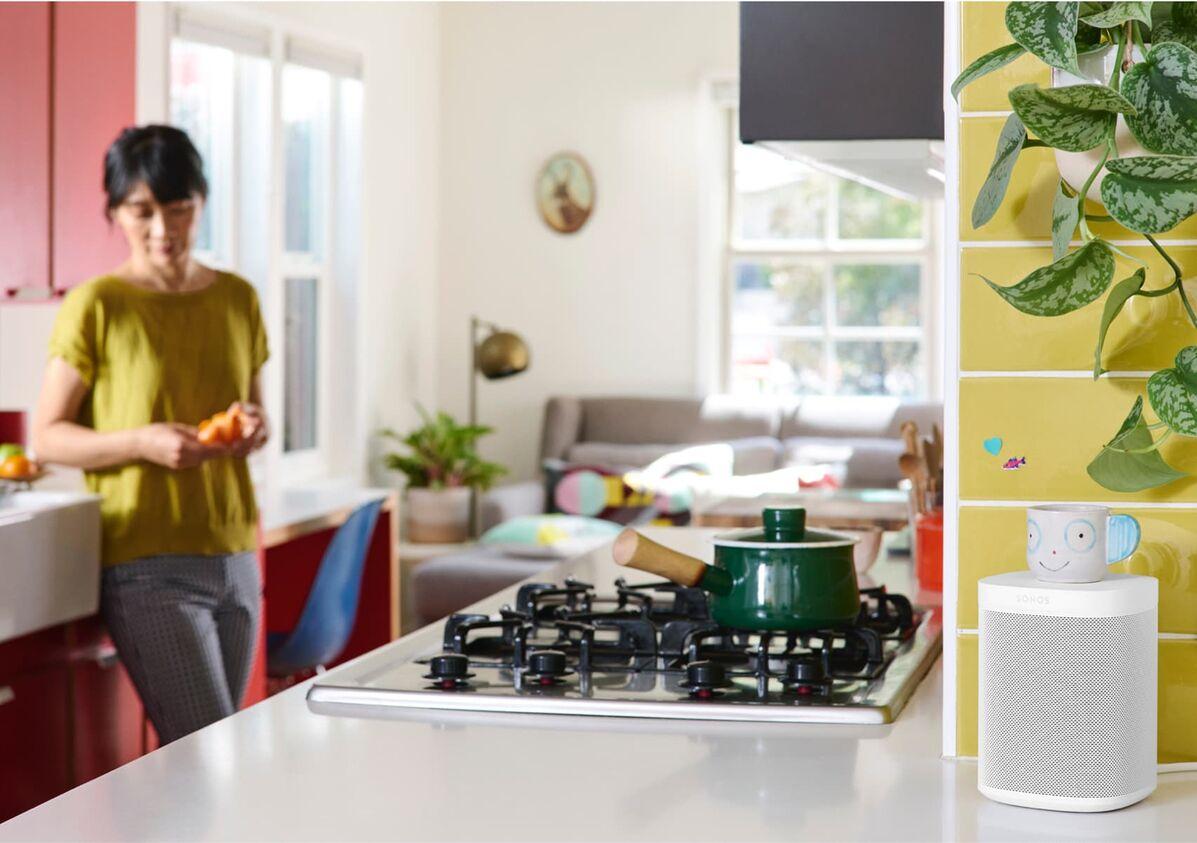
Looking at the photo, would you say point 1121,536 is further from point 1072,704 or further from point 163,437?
point 163,437

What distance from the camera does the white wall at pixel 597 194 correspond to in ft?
23.1

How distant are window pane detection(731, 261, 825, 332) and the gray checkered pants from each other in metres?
4.57

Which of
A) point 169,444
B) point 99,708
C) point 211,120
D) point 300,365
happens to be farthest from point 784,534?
point 300,365

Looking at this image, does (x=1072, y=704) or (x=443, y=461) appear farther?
(x=443, y=461)

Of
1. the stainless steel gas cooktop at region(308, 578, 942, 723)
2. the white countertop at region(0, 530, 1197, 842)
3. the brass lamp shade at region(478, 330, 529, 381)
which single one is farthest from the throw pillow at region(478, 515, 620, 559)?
the white countertop at region(0, 530, 1197, 842)

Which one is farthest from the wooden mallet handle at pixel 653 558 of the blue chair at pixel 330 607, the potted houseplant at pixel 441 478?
the potted houseplant at pixel 441 478

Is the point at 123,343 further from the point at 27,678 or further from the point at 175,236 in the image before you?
the point at 27,678

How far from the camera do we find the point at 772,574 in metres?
1.36

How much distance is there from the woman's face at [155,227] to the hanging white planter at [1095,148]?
2137 millimetres

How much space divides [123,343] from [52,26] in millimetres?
899

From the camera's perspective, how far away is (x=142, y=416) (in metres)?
2.79

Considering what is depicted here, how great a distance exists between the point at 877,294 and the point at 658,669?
581 centimetres

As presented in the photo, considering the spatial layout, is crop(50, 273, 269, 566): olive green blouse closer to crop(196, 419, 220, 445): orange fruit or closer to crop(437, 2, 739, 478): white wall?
crop(196, 419, 220, 445): orange fruit

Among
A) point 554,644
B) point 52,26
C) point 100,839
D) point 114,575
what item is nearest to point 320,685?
point 554,644
